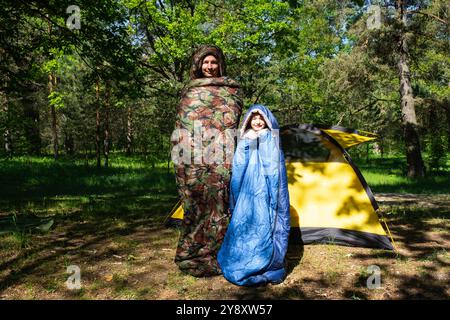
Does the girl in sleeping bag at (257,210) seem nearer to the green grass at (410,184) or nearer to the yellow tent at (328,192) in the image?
the yellow tent at (328,192)

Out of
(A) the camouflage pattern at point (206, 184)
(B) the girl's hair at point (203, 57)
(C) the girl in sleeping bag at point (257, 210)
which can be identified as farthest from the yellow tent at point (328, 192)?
(B) the girl's hair at point (203, 57)

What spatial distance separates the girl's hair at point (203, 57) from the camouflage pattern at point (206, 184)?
14 cm

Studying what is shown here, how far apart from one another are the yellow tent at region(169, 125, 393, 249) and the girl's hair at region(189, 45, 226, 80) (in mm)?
1885

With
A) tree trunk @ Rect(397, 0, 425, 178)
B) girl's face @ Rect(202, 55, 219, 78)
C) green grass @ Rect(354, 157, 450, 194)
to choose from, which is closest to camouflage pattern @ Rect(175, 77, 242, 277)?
girl's face @ Rect(202, 55, 219, 78)

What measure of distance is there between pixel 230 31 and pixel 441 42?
723 centimetres

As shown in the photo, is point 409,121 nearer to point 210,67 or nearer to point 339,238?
point 339,238

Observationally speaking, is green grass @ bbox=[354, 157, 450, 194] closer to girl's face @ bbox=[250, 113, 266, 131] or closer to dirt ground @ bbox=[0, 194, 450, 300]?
dirt ground @ bbox=[0, 194, 450, 300]

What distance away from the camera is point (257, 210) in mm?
3783

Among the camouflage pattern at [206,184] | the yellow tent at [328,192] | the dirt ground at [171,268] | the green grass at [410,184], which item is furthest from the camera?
the green grass at [410,184]

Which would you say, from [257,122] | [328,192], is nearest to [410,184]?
[328,192]

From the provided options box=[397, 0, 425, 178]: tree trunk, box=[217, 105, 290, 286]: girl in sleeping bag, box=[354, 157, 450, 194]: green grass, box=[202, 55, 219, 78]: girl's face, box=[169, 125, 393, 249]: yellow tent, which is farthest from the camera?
box=[397, 0, 425, 178]: tree trunk

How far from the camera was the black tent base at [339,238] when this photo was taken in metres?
4.87

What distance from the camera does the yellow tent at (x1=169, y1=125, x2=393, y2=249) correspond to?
4.98m
